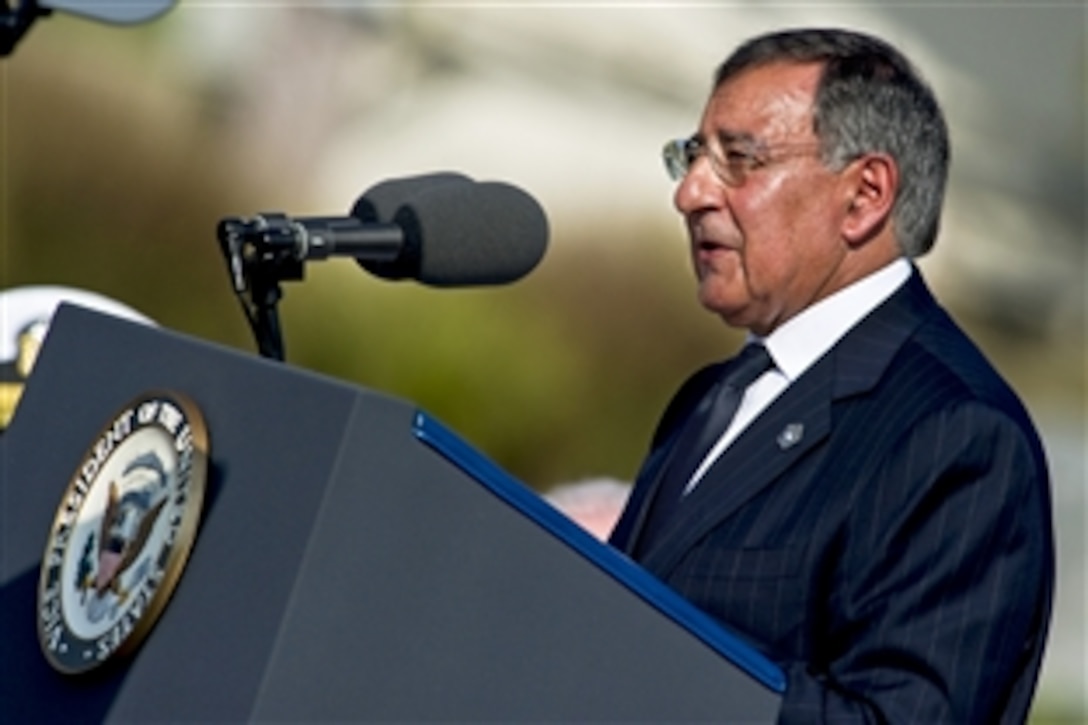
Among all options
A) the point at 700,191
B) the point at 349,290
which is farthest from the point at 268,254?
the point at 349,290

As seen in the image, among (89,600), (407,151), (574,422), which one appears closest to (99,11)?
(89,600)

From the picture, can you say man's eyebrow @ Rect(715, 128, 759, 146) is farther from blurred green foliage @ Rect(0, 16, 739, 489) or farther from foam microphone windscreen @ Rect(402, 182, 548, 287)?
blurred green foliage @ Rect(0, 16, 739, 489)

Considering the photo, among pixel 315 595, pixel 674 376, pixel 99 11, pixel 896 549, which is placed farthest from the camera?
pixel 674 376

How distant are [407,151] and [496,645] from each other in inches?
126

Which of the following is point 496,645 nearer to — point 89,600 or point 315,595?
point 315,595

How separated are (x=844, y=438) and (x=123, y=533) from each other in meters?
0.80

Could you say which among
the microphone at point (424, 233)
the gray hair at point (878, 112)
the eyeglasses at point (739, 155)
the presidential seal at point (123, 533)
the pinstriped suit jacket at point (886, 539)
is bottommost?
the presidential seal at point (123, 533)

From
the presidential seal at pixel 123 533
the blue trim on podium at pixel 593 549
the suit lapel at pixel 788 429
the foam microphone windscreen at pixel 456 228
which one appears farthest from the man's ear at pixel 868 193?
the presidential seal at pixel 123 533

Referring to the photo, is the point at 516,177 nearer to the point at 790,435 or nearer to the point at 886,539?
the point at 790,435

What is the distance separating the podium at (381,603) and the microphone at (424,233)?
25cm

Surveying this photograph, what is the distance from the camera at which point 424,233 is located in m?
2.12

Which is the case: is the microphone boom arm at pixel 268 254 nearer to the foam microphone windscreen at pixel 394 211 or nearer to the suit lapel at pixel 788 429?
the foam microphone windscreen at pixel 394 211

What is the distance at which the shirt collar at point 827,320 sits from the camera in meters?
2.43

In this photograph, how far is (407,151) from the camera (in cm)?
480
